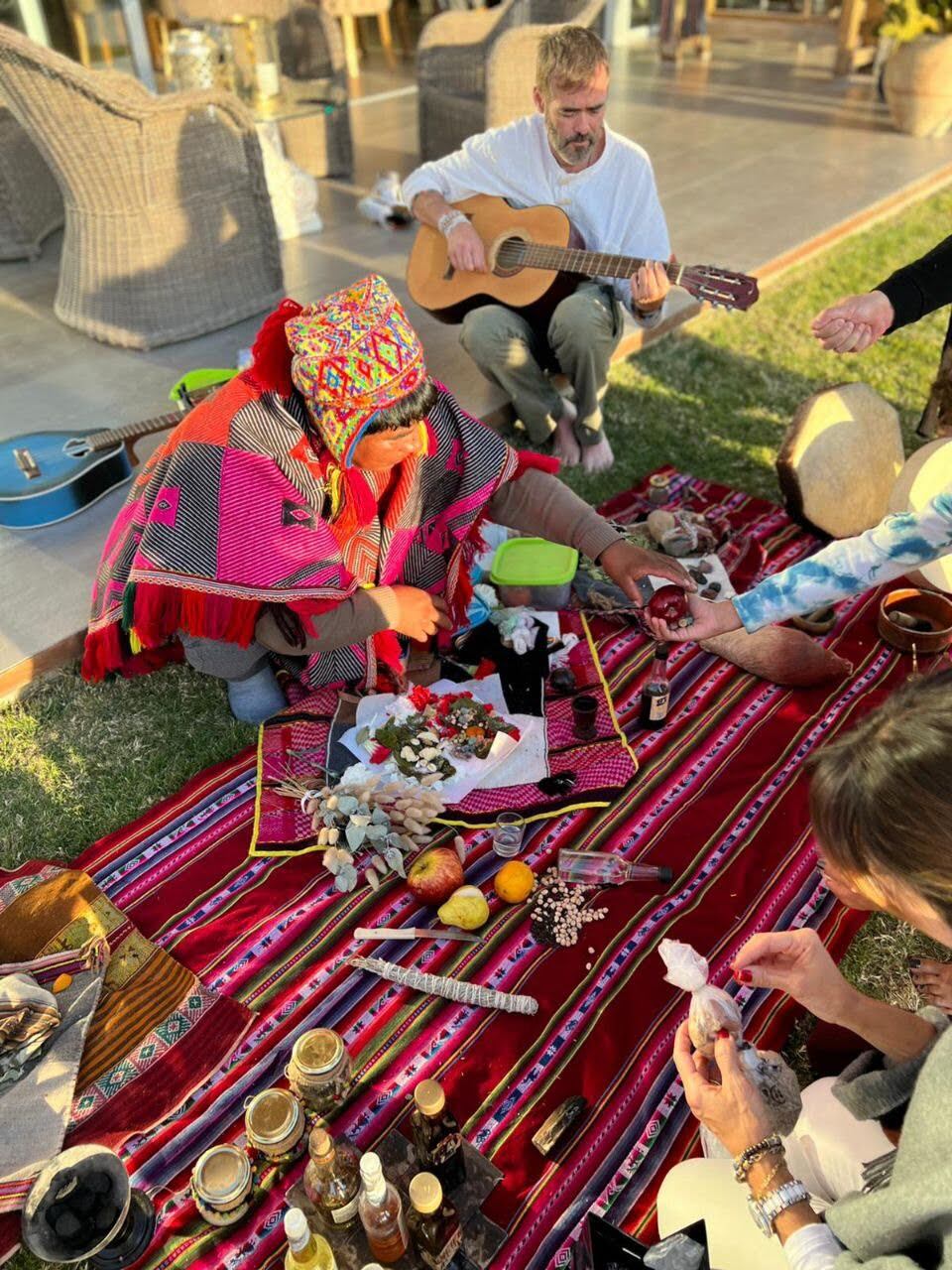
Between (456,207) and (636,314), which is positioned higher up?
(456,207)

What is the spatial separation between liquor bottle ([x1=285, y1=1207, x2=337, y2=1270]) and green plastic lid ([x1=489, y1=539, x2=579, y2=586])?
6.91 feet

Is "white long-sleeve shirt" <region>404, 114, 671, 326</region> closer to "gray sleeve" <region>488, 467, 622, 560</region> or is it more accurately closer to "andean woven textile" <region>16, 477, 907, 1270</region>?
"gray sleeve" <region>488, 467, 622, 560</region>

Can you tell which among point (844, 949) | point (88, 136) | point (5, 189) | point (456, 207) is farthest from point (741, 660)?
point (5, 189)

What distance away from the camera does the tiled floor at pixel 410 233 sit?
141 inches

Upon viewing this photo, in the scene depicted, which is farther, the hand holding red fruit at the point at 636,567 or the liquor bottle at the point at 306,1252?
the hand holding red fruit at the point at 636,567

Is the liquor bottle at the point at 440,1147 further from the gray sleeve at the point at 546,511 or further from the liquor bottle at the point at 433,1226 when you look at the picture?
the gray sleeve at the point at 546,511

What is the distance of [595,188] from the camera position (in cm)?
380

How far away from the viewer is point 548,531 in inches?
116

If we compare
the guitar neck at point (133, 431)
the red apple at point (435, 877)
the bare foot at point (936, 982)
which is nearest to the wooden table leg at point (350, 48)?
the guitar neck at point (133, 431)

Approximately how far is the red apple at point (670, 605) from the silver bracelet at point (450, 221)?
7.15ft

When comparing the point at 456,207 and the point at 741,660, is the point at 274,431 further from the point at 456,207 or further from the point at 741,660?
the point at 456,207

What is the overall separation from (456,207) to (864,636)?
99.0 inches

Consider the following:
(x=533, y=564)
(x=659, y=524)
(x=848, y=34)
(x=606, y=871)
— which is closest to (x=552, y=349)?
(x=659, y=524)

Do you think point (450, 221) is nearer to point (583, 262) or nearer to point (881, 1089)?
point (583, 262)
